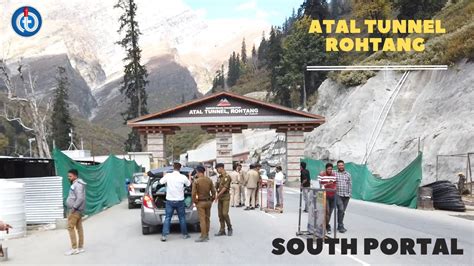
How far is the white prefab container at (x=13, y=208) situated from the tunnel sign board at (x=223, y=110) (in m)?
33.4

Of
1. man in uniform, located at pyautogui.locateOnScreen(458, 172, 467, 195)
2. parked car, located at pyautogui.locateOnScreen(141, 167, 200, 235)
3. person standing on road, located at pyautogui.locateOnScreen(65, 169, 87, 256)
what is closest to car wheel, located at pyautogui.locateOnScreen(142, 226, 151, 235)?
parked car, located at pyautogui.locateOnScreen(141, 167, 200, 235)

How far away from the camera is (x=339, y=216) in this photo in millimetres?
14078

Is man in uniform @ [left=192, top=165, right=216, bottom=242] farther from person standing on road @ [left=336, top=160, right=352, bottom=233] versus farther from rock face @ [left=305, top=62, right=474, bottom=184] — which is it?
rock face @ [left=305, top=62, right=474, bottom=184]

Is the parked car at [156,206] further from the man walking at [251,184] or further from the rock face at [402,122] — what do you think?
the rock face at [402,122]

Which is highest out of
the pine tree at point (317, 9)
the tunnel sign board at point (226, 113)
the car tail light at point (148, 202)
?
the pine tree at point (317, 9)

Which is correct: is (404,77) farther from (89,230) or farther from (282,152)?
(89,230)

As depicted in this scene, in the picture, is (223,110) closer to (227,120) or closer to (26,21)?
(227,120)

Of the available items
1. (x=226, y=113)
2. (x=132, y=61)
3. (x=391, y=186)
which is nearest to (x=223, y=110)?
(x=226, y=113)

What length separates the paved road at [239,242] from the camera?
1042cm

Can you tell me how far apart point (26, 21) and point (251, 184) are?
9885 millimetres

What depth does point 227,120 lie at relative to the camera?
46.8 meters

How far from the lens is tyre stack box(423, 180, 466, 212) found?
68.4 ft

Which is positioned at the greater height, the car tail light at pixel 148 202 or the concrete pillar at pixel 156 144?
the concrete pillar at pixel 156 144

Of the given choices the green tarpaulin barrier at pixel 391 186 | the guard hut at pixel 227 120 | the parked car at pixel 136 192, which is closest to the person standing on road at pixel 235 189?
the parked car at pixel 136 192
